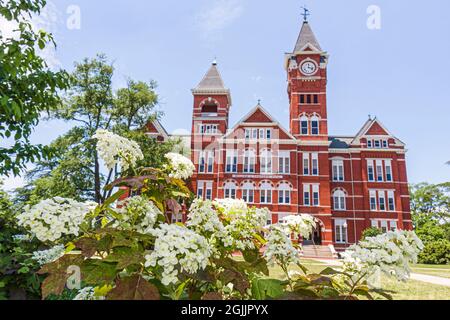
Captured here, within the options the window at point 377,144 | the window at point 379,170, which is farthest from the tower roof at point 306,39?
the window at point 379,170

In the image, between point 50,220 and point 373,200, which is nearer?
point 50,220

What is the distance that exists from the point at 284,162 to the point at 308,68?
10980 millimetres

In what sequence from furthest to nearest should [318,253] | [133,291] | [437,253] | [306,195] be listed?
1. [306,195]
2. [318,253]
3. [437,253]
4. [133,291]

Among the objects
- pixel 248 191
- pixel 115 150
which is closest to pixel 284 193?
pixel 248 191

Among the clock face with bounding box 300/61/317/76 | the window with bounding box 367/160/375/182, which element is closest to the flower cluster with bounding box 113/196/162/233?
the window with bounding box 367/160/375/182

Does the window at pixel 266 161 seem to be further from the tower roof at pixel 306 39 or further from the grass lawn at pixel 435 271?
the grass lawn at pixel 435 271

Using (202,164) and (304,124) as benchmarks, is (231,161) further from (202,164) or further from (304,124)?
(304,124)

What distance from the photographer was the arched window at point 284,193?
28.8 metres

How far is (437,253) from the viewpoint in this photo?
73.7 ft

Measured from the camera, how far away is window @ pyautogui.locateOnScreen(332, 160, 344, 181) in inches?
1214

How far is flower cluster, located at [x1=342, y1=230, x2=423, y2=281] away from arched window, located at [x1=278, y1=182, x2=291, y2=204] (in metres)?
27.8

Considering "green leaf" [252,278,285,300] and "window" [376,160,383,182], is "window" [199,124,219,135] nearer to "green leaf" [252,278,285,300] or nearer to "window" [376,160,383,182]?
"window" [376,160,383,182]

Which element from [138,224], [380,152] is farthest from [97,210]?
[380,152]

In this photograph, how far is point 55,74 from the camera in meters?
4.05
